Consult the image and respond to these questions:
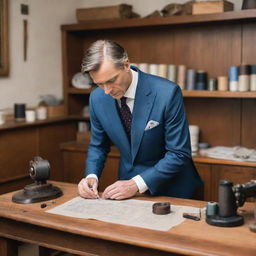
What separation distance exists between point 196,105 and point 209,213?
101 inches

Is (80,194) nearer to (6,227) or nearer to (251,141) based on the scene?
(6,227)

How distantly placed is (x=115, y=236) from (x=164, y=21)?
2.73 meters

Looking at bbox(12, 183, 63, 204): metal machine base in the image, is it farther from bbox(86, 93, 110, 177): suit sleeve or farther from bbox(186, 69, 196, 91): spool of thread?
bbox(186, 69, 196, 91): spool of thread

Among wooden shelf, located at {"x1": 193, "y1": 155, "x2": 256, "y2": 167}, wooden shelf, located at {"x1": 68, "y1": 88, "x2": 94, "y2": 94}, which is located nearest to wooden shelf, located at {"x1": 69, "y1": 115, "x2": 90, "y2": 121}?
wooden shelf, located at {"x1": 68, "y1": 88, "x2": 94, "y2": 94}

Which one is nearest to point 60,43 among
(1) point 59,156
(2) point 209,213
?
(1) point 59,156

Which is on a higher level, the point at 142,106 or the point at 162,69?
the point at 162,69

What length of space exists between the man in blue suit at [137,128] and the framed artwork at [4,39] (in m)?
1.66

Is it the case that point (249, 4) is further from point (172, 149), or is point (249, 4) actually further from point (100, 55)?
point (100, 55)

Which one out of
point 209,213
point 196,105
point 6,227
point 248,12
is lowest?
point 6,227

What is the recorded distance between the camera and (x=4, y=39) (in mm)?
4199

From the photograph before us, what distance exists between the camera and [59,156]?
470 centimetres

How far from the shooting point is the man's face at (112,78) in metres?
2.37

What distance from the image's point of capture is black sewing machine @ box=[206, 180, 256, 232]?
6.81ft

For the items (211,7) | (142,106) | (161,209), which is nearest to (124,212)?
(161,209)
